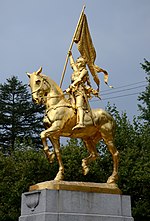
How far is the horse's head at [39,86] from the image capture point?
1338 cm

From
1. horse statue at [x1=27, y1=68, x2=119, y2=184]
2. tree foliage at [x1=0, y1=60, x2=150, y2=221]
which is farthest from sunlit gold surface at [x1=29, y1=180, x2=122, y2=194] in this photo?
→ tree foliage at [x1=0, y1=60, x2=150, y2=221]

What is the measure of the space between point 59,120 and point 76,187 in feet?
6.84

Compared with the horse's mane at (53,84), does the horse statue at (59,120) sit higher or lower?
lower

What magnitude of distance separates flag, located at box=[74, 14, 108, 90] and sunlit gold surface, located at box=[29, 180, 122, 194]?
12.5 ft

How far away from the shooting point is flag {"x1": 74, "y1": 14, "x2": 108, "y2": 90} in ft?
48.0

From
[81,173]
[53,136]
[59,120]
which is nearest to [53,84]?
[59,120]

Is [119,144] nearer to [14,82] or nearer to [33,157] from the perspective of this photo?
[33,157]

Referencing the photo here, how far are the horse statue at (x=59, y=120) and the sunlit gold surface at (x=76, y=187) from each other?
39cm

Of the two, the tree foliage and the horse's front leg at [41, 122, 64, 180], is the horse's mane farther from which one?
the tree foliage

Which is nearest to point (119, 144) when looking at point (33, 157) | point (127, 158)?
point (127, 158)

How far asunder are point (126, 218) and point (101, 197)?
1034 millimetres

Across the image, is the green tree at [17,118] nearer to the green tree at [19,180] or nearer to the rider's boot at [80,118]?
the green tree at [19,180]

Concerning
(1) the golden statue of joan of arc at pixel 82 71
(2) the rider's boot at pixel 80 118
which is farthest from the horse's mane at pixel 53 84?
(2) the rider's boot at pixel 80 118

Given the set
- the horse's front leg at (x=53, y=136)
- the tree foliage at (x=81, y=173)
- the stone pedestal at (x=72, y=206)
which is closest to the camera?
the stone pedestal at (x=72, y=206)
